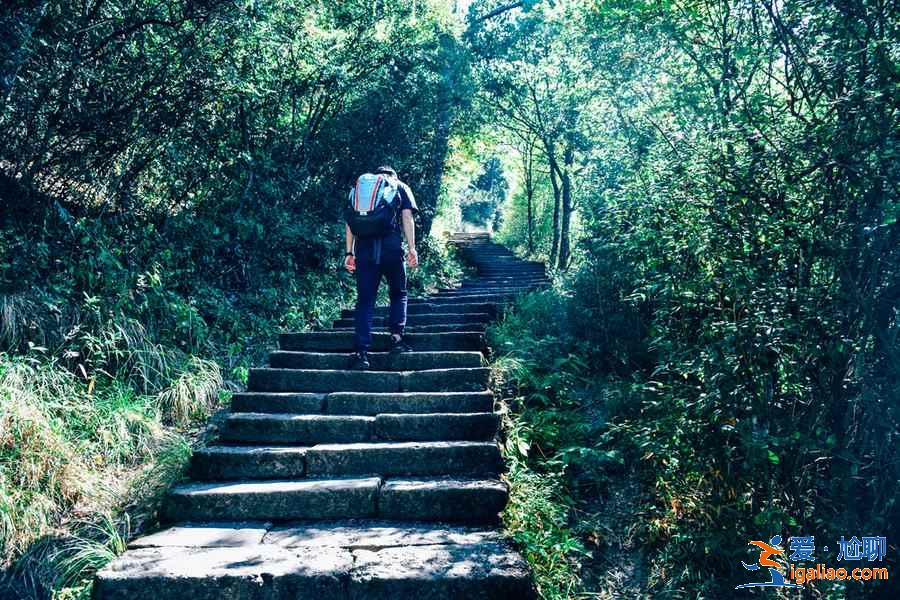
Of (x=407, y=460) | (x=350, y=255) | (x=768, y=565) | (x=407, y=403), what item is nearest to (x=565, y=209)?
(x=350, y=255)

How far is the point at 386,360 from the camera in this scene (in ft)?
17.5

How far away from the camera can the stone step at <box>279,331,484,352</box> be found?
5734mm

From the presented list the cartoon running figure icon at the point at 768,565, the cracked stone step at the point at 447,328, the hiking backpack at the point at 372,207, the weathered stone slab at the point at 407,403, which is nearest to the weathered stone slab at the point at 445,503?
the weathered stone slab at the point at 407,403

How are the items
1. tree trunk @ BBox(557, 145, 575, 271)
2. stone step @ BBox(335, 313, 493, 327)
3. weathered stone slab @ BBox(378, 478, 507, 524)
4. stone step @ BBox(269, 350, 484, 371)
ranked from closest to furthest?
weathered stone slab @ BBox(378, 478, 507, 524)
stone step @ BBox(269, 350, 484, 371)
stone step @ BBox(335, 313, 493, 327)
tree trunk @ BBox(557, 145, 575, 271)

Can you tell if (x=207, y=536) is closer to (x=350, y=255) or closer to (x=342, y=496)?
(x=342, y=496)

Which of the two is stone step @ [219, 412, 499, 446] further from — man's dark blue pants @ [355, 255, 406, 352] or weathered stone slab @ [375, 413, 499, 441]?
man's dark blue pants @ [355, 255, 406, 352]

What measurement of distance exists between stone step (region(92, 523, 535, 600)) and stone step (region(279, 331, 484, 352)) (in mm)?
2865

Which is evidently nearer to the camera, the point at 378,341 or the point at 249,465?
the point at 249,465

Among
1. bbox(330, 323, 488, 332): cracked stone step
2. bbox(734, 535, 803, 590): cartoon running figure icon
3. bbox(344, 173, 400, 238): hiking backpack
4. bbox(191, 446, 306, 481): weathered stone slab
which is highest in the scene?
bbox(344, 173, 400, 238): hiking backpack

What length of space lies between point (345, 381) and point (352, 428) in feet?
2.51

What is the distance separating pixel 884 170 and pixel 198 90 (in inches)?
246

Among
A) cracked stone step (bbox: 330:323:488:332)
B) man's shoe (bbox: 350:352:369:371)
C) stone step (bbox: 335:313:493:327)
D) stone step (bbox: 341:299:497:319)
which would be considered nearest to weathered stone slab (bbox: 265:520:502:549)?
man's shoe (bbox: 350:352:369:371)

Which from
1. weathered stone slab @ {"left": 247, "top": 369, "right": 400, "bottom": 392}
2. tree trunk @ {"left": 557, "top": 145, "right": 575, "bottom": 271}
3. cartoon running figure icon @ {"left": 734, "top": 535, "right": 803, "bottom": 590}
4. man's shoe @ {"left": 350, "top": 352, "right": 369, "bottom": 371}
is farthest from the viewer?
tree trunk @ {"left": 557, "top": 145, "right": 575, "bottom": 271}

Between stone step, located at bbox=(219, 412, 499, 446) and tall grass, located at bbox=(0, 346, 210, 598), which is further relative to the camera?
stone step, located at bbox=(219, 412, 499, 446)
